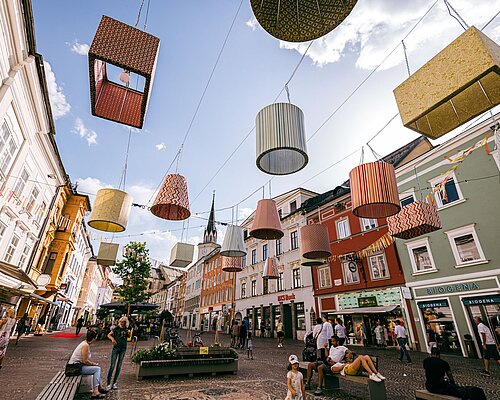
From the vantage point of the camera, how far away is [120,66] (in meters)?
3.49

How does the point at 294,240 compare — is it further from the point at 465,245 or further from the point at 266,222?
the point at 266,222

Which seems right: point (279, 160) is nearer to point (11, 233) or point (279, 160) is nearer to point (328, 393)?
point (328, 393)

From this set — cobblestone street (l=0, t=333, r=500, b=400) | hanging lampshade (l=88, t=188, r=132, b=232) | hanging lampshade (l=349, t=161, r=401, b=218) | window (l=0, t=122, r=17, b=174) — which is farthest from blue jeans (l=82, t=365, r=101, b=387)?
window (l=0, t=122, r=17, b=174)

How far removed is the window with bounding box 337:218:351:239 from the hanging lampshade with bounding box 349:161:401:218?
56.0ft

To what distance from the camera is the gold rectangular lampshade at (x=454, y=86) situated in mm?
2771

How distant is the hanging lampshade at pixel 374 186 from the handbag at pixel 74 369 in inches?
260

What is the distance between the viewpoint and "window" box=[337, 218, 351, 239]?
22247 millimetres

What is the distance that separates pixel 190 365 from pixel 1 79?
1216 centimetres

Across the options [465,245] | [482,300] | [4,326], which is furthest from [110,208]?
[465,245]

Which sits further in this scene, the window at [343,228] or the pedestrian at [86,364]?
the window at [343,228]

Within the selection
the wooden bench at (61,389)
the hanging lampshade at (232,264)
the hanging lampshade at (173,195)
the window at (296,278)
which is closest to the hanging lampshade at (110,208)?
the hanging lampshade at (173,195)

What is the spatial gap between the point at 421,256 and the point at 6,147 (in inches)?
891

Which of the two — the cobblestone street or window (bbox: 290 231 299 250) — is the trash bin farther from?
window (bbox: 290 231 299 250)

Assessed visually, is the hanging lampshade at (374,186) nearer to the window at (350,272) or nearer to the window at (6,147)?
the window at (6,147)
